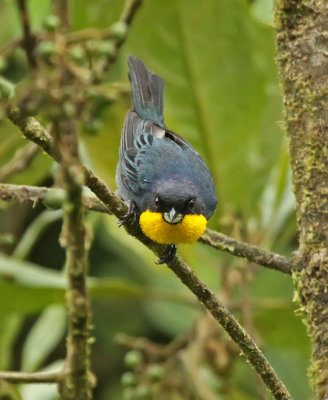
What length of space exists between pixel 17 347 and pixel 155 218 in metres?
3.53

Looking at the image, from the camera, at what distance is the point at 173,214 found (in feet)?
11.0

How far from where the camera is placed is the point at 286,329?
427cm

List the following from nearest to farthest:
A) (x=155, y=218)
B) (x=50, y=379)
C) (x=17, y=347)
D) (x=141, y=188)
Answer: (x=50, y=379)
(x=155, y=218)
(x=141, y=188)
(x=17, y=347)

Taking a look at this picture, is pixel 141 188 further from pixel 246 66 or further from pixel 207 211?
pixel 246 66

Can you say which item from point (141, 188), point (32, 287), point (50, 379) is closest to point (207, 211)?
point (141, 188)

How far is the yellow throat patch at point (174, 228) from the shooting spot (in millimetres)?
3184

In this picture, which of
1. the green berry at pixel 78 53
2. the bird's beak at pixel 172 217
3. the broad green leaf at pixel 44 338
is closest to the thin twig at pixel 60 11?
the green berry at pixel 78 53

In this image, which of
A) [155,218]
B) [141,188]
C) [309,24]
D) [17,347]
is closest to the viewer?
[309,24]

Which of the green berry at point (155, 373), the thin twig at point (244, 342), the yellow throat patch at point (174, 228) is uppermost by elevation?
the yellow throat patch at point (174, 228)

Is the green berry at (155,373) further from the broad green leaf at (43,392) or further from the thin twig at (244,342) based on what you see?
the thin twig at (244,342)

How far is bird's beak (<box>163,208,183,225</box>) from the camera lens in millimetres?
3312

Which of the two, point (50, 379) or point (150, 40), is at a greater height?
point (150, 40)

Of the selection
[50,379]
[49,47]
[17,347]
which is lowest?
[50,379]

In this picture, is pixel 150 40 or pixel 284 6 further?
pixel 150 40
